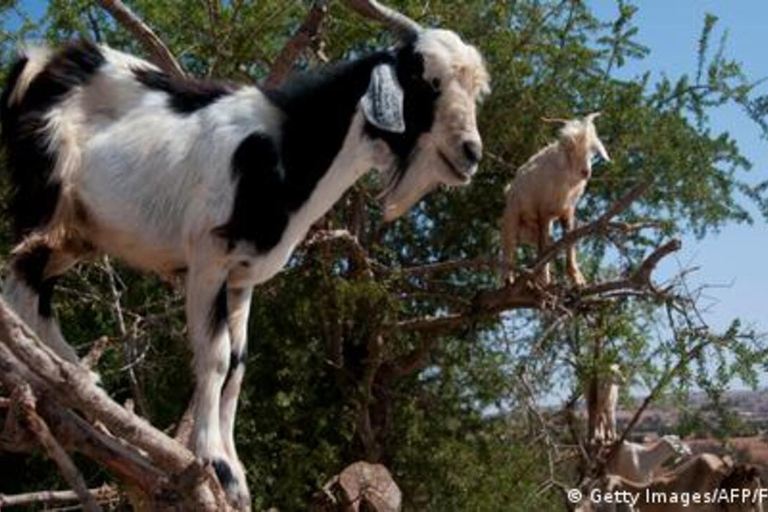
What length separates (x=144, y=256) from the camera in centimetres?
313

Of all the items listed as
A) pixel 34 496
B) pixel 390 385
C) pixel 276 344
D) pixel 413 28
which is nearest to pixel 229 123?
pixel 413 28

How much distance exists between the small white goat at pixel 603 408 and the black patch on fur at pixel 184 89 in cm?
406

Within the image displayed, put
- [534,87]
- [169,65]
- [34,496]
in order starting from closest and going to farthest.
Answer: [34,496]
[169,65]
[534,87]

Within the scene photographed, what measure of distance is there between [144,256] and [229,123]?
0.46 metres

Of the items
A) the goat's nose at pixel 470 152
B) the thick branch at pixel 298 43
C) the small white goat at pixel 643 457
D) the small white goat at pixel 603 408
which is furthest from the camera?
the small white goat at pixel 643 457

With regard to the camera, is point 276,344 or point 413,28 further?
point 276,344

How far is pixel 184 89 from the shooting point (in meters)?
3.32

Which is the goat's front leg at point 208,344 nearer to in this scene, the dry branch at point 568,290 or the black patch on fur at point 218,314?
the black patch on fur at point 218,314

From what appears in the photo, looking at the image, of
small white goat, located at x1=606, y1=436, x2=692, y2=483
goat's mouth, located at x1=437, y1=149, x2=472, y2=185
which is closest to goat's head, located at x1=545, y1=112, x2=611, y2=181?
small white goat, located at x1=606, y1=436, x2=692, y2=483

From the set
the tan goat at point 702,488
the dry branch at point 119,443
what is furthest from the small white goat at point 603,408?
the dry branch at point 119,443

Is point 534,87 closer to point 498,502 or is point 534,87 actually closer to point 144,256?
point 498,502

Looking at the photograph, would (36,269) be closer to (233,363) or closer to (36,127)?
(36,127)

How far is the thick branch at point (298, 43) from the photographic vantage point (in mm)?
4836

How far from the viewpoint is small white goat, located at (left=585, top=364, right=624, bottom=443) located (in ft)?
23.5
